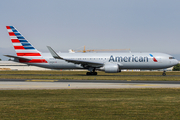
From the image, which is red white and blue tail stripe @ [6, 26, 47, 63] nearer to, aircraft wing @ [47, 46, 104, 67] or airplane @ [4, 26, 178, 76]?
airplane @ [4, 26, 178, 76]

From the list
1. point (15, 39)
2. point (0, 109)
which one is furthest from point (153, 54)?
point (0, 109)

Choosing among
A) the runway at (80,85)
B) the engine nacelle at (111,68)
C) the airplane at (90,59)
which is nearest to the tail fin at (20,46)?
the airplane at (90,59)

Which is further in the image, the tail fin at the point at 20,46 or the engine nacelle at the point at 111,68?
the tail fin at the point at 20,46


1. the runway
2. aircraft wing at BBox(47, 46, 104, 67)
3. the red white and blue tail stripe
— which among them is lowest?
the runway

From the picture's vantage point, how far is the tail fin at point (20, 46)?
4587cm

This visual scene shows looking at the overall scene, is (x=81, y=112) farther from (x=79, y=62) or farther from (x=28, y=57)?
(x=28, y=57)

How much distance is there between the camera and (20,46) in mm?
45969

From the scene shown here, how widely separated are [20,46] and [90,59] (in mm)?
14775

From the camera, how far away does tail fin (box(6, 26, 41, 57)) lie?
150 ft

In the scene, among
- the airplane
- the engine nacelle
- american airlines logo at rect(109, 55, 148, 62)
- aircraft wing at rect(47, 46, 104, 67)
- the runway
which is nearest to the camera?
the runway

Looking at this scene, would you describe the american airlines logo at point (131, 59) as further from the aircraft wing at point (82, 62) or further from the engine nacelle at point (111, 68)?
the aircraft wing at point (82, 62)

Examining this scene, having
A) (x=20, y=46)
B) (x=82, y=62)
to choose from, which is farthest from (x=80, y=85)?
(x=20, y=46)

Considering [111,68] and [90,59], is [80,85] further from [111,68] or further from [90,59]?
[90,59]

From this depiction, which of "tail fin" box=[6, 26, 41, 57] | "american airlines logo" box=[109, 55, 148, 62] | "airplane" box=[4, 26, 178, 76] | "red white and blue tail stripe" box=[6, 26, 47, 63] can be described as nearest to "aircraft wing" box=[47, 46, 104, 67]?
"airplane" box=[4, 26, 178, 76]
